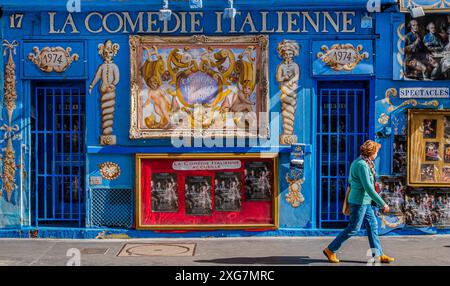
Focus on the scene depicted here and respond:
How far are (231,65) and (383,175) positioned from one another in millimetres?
3131

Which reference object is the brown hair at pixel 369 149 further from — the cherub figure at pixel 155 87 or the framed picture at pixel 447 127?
the cherub figure at pixel 155 87

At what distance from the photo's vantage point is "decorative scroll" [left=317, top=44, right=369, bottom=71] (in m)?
9.88

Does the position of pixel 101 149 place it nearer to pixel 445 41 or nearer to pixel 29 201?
pixel 29 201

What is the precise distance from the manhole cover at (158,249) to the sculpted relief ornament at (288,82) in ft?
A: 7.80

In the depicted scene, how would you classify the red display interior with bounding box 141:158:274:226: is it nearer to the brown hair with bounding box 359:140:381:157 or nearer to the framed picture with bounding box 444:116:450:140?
the brown hair with bounding box 359:140:381:157

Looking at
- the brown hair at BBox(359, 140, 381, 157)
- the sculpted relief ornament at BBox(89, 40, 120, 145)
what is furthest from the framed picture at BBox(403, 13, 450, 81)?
the sculpted relief ornament at BBox(89, 40, 120, 145)

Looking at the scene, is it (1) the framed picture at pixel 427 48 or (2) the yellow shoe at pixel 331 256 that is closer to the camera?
(2) the yellow shoe at pixel 331 256

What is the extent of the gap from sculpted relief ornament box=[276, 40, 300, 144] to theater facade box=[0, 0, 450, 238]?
0.02 metres

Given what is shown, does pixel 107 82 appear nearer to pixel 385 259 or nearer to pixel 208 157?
pixel 208 157

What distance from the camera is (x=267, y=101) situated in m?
9.85

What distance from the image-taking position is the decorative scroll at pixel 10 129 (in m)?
9.89

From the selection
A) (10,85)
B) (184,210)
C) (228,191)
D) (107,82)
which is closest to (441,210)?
(228,191)

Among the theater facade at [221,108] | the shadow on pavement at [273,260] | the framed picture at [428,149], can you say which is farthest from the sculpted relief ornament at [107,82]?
the framed picture at [428,149]
